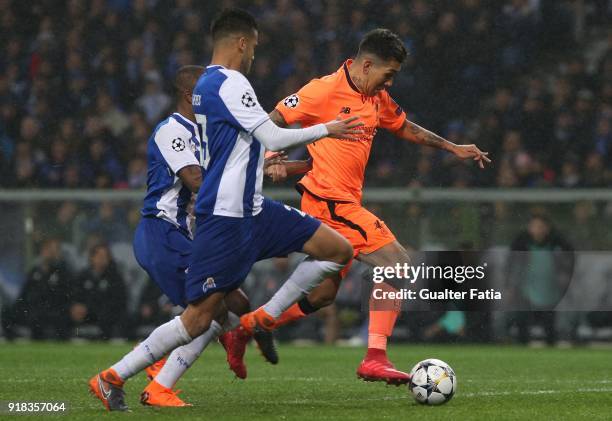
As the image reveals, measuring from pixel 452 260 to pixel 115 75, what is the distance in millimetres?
6060

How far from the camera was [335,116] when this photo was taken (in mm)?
7902

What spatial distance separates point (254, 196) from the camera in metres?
6.16

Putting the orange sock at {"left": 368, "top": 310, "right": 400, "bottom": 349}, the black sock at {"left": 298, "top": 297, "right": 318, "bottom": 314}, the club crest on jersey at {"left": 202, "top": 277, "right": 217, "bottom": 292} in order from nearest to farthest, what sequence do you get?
the club crest on jersey at {"left": 202, "top": 277, "right": 217, "bottom": 292} → the orange sock at {"left": 368, "top": 310, "right": 400, "bottom": 349} → the black sock at {"left": 298, "top": 297, "right": 318, "bottom": 314}

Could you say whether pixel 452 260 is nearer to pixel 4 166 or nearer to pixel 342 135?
pixel 4 166

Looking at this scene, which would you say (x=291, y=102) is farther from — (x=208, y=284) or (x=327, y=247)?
(x=208, y=284)

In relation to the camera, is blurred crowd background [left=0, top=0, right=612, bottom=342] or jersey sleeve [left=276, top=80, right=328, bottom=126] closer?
jersey sleeve [left=276, top=80, right=328, bottom=126]

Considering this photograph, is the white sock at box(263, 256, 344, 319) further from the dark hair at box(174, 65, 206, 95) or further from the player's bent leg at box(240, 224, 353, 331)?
the dark hair at box(174, 65, 206, 95)

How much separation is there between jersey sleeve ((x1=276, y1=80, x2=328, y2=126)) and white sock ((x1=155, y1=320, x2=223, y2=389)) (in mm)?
1809

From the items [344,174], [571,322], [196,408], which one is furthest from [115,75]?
[196,408]

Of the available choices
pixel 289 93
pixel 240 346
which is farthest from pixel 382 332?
pixel 289 93

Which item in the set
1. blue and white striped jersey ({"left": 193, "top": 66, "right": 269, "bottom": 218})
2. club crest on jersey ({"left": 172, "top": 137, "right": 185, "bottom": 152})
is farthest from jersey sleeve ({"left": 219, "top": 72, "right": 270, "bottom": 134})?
club crest on jersey ({"left": 172, "top": 137, "right": 185, "bottom": 152})

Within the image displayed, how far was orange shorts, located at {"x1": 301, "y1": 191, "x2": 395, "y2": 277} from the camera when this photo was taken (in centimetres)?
784

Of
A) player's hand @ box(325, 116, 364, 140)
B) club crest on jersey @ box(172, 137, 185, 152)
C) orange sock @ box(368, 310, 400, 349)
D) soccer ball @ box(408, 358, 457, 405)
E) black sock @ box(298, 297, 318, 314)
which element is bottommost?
soccer ball @ box(408, 358, 457, 405)

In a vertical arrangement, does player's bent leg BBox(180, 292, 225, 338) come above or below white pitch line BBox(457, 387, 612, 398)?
above
